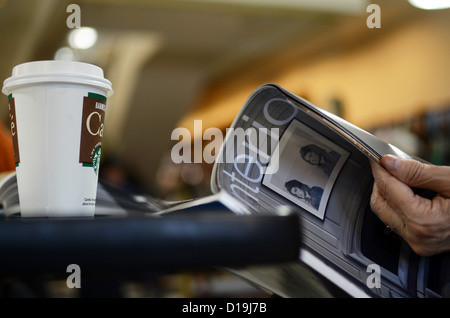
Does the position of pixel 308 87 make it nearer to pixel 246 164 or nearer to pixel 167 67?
pixel 167 67

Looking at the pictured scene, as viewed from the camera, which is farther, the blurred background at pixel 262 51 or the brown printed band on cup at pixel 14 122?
the blurred background at pixel 262 51

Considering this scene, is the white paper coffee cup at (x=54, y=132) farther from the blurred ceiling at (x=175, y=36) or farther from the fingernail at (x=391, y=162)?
the blurred ceiling at (x=175, y=36)

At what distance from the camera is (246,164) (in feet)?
1.71

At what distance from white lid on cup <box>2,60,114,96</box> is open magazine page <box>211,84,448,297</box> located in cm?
14

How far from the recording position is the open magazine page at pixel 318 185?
500 mm

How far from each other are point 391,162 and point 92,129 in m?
0.28

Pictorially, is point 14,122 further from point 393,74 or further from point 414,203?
point 393,74

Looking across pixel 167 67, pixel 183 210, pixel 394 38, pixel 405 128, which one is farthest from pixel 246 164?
pixel 167 67

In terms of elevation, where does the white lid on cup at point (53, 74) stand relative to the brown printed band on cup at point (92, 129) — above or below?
above

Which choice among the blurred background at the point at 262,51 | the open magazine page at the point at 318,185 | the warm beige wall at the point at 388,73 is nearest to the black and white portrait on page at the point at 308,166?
the open magazine page at the point at 318,185

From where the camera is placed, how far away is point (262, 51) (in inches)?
243

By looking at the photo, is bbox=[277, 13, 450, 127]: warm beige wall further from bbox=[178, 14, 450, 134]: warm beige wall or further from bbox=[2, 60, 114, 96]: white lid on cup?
bbox=[2, 60, 114, 96]: white lid on cup

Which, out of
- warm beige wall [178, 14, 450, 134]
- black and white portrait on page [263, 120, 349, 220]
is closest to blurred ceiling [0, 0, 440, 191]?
warm beige wall [178, 14, 450, 134]

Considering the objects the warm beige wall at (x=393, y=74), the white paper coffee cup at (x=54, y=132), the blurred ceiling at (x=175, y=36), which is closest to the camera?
the white paper coffee cup at (x=54, y=132)
